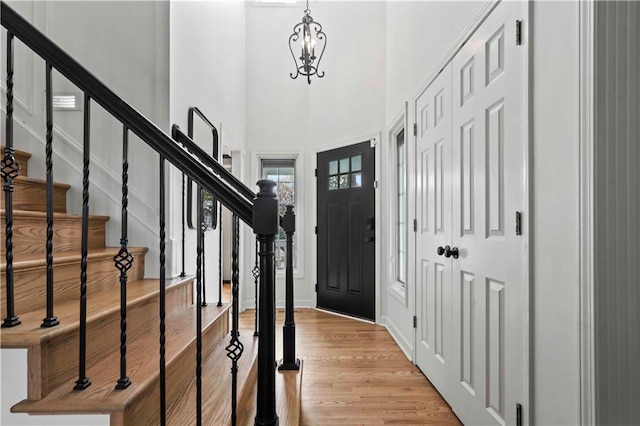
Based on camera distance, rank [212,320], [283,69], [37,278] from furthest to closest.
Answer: [283,69]
[212,320]
[37,278]

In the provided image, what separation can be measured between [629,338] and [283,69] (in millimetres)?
4594

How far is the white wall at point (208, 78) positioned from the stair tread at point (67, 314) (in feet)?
1.74

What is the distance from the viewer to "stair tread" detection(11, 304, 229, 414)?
1.01m

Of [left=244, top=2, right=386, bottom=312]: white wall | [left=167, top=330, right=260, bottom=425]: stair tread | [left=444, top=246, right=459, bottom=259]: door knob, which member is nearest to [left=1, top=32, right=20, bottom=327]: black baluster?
[left=167, top=330, right=260, bottom=425]: stair tread

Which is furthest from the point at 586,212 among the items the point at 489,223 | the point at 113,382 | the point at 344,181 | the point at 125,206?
the point at 344,181

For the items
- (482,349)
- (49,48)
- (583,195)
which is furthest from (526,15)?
(49,48)

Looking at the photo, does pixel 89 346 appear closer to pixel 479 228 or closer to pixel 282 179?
pixel 479 228

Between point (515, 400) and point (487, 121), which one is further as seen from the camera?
point (487, 121)

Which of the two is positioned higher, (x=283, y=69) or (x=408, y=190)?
(x=283, y=69)

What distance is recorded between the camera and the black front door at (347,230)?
396cm

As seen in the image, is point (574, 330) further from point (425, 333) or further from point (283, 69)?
point (283, 69)

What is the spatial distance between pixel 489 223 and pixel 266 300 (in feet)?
3.74

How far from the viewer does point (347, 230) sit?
13.8 feet

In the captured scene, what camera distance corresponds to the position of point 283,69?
4711mm
